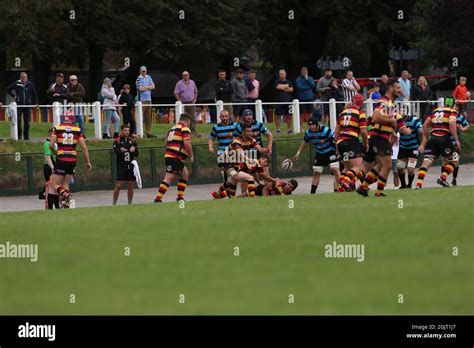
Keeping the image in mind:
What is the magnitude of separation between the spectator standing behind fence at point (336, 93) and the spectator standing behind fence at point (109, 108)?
19.2ft

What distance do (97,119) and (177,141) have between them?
9391 millimetres

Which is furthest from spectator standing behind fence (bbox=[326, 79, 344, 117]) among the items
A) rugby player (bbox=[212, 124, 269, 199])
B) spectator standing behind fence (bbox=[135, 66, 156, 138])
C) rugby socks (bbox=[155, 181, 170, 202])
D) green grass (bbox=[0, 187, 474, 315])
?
green grass (bbox=[0, 187, 474, 315])

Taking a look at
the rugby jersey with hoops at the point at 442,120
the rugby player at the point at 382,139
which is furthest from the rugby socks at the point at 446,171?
the rugby player at the point at 382,139

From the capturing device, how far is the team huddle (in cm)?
2331

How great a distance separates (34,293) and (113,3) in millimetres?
46530

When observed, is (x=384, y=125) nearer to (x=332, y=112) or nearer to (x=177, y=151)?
(x=177, y=151)

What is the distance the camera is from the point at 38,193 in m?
34.0

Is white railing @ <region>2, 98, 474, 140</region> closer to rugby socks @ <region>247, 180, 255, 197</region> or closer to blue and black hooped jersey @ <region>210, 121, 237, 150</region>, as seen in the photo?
blue and black hooped jersey @ <region>210, 121, 237, 150</region>

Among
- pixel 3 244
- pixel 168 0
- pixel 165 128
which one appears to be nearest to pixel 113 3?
pixel 168 0

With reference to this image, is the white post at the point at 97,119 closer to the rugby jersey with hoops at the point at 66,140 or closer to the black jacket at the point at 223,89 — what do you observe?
the black jacket at the point at 223,89

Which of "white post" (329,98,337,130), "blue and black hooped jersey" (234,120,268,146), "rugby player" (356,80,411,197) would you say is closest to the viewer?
"rugby player" (356,80,411,197)

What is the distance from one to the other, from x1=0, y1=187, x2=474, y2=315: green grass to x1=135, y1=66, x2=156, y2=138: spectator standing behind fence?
1597 centimetres

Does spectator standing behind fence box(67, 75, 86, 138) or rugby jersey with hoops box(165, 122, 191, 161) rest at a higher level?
spectator standing behind fence box(67, 75, 86, 138)
